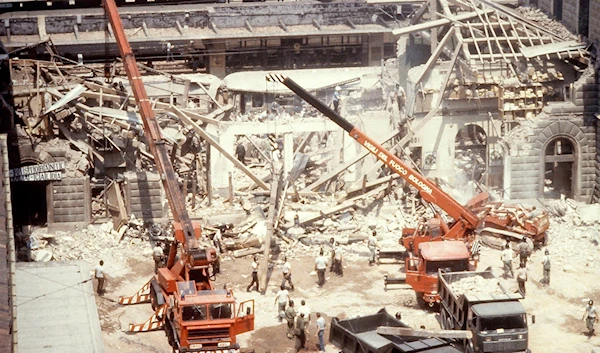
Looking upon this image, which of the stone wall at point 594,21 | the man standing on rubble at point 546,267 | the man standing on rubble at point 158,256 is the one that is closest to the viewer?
the man standing on rubble at point 546,267

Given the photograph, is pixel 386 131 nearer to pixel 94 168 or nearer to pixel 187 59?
pixel 94 168

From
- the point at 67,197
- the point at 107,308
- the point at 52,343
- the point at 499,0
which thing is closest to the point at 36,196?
the point at 67,197

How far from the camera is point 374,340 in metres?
29.5

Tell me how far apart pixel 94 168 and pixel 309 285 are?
10.7 meters

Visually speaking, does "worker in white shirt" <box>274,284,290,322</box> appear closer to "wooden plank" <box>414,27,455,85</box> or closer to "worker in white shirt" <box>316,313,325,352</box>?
"worker in white shirt" <box>316,313,325,352</box>

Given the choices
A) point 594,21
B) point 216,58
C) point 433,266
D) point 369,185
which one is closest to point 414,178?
point 433,266

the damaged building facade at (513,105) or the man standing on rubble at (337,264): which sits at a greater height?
the damaged building facade at (513,105)

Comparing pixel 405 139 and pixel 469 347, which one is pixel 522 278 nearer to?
pixel 469 347

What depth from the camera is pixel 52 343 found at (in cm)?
3206

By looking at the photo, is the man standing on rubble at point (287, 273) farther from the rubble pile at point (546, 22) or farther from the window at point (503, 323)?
the rubble pile at point (546, 22)

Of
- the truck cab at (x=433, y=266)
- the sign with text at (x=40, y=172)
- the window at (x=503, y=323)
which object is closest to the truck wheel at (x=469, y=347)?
the window at (x=503, y=323)

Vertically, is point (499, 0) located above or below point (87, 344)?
above

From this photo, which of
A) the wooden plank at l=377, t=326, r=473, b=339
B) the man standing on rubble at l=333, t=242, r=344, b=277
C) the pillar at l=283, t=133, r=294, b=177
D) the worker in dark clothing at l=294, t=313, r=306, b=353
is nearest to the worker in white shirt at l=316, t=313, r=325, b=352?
the worker in dark clothing at l=294, t=313, r=306, b=353

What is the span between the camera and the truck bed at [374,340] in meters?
28.8
